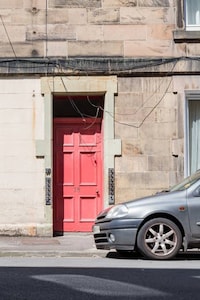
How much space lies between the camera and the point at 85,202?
14.3 m

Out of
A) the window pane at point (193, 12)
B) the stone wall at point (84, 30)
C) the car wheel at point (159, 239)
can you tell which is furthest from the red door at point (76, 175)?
the car wheel at point (159, 239)

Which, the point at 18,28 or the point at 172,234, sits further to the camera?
the point at 18,28

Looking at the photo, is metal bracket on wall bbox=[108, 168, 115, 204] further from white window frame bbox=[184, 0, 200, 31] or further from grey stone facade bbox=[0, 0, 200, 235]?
white window frame bbox=[184, 0, 200, 31]

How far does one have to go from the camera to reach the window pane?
46.8 feet

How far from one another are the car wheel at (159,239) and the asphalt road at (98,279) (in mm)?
179

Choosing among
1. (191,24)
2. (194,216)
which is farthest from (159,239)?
(191,24)

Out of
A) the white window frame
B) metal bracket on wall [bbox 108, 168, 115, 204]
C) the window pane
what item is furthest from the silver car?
the window pane

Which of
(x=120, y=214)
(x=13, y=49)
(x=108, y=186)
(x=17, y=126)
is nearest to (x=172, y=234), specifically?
(x=120, y=214)

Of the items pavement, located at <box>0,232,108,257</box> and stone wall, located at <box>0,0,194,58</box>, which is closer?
pavement, located at <box>0,232,108,257</box>

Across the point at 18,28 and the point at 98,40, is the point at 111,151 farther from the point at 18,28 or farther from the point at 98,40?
the point at 18,28

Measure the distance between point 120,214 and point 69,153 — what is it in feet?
13.0

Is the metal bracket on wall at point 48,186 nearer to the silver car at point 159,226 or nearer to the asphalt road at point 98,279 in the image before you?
the asphalt road at point 98,279

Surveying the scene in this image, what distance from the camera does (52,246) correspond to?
40.5ft

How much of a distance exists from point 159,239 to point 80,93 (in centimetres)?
475
